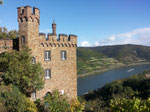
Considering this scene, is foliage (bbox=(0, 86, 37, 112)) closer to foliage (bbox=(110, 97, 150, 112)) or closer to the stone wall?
the stone wall

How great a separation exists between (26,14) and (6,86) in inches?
309

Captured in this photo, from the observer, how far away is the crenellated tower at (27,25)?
48.5 ft

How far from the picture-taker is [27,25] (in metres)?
14.9

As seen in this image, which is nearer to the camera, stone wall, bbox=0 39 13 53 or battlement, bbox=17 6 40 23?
battlement, bbox=17 6 40 23

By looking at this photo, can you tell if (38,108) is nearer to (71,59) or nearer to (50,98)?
(50,98)

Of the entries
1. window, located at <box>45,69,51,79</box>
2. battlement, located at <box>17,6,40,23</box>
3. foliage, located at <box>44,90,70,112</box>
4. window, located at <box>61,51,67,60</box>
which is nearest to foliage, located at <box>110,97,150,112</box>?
foliage, located at <box>44,90,70,112</box>

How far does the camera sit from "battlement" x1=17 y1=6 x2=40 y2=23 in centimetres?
1470

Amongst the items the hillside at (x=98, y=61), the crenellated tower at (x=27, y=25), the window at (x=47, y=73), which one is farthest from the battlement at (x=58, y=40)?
the hillside at (x=98, y=61)

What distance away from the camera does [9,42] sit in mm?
15633

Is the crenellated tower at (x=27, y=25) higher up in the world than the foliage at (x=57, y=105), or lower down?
higher up

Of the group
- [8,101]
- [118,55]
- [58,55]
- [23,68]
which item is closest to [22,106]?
[8,101]

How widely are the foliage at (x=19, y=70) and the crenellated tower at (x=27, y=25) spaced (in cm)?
184

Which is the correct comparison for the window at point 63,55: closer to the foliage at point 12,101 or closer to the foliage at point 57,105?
the foliage at point 57,105

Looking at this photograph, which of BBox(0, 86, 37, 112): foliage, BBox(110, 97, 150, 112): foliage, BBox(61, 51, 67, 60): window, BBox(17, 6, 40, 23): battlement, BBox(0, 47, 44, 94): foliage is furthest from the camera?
BBox(61, 51, 67, 60): window
